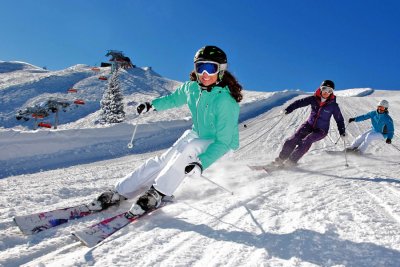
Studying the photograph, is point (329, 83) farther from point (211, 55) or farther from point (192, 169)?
point (192, 169)

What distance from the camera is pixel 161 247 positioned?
110 inches

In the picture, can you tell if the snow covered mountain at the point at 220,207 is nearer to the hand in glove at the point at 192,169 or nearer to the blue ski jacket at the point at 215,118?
the hand in glove at the point at 192,169

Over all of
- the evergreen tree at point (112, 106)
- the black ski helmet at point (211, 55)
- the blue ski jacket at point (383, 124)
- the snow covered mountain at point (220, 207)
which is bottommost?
the snow covered mountain at point (220, 207)

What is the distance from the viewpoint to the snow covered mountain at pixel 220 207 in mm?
2662

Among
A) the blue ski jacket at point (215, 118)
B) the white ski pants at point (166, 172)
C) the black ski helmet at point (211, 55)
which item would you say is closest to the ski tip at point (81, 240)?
the white ski pants at point (166, 172)

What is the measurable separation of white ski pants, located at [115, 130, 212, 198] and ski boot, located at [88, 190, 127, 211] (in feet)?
0.21

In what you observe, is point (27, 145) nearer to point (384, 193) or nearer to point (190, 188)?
point (190, 188)

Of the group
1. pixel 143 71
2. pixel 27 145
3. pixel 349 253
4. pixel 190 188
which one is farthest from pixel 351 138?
pixel 143 71

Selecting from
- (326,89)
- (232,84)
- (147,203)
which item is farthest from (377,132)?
(147,203)

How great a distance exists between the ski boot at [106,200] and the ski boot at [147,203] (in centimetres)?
49

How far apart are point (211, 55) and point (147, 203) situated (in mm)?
1916

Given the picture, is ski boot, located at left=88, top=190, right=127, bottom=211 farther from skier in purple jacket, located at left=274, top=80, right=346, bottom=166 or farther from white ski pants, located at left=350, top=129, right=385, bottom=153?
white ski pants, located at left=350, top=129, right=385, bottom=153

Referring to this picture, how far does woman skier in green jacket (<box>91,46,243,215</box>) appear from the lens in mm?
3734

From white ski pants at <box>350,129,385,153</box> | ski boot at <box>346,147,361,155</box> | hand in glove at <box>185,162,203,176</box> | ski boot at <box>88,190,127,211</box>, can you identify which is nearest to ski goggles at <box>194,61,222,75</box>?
hand in glove at <box>185,162,203,176</box>
